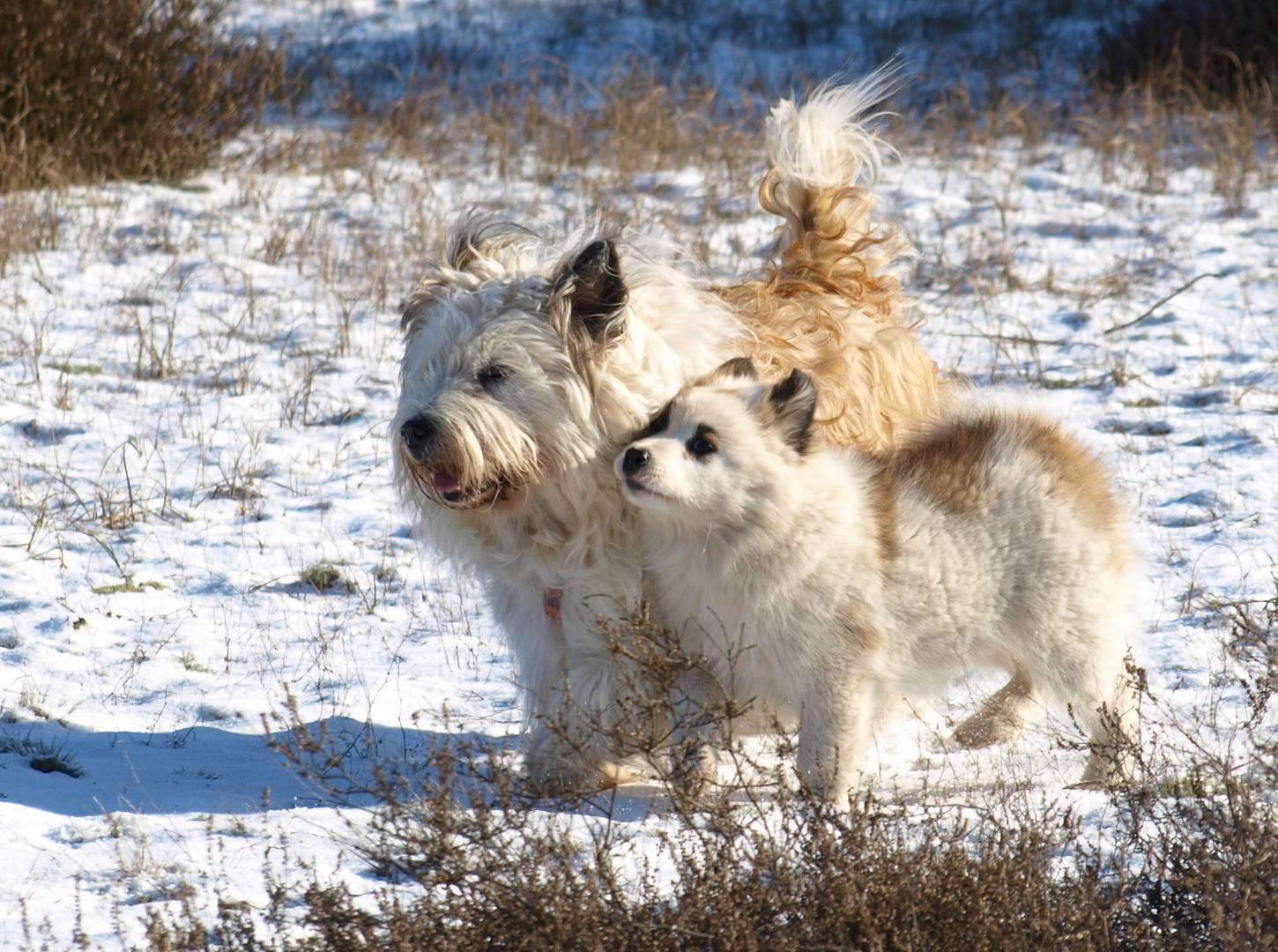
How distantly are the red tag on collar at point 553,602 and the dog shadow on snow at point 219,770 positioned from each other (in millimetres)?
410

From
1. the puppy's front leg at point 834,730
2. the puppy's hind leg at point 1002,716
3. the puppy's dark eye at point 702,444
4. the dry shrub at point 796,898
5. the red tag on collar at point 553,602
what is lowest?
the dry shrub at point 796,898

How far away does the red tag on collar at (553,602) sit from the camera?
3975mm

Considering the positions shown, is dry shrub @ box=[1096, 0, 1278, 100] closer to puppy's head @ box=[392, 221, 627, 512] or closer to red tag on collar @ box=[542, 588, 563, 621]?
puppy's head @ box=[392, 221, 627, 512]

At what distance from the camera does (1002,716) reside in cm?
438

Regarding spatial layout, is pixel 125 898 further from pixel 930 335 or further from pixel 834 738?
pixel 930 335

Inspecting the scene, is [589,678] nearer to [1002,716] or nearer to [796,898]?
[796,898]

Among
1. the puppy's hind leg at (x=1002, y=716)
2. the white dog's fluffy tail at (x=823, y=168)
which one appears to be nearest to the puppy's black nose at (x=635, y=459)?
the puppy's hind leg at (x=1002, y=716)

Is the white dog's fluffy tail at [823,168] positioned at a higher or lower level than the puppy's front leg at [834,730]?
higher

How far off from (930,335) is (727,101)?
556 centimetres

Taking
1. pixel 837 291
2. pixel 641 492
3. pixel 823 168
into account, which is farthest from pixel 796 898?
pixel 823 168

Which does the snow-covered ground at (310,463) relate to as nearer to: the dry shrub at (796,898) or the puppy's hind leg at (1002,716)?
the puppy's hind leg at (1002,716)

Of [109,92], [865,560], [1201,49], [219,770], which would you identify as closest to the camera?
[865,560]

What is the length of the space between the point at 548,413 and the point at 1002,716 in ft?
5.89

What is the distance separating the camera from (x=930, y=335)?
831 cm
